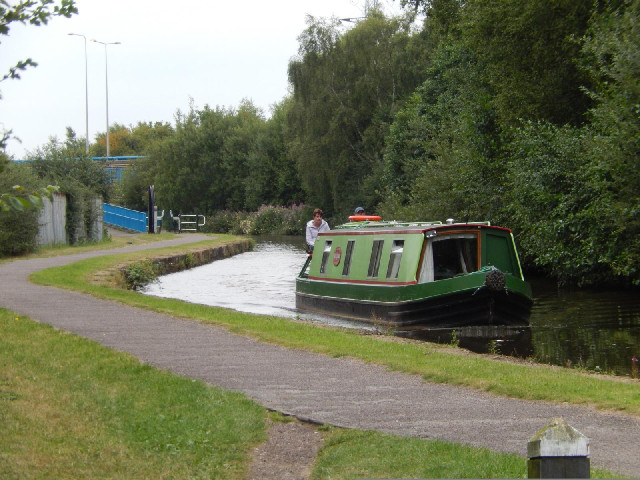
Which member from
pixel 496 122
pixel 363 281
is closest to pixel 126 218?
pixel 496 122

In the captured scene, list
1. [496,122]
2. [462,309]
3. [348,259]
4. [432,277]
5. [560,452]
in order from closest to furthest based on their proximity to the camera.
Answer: [560,452] < [462,309] < [432,277] < [348,259] < [496,122]

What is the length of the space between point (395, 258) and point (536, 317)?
3.21m

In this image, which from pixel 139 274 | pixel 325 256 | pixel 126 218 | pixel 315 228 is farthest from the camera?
pixel 126 218

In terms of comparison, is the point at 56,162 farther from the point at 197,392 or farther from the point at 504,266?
the point at 197,392

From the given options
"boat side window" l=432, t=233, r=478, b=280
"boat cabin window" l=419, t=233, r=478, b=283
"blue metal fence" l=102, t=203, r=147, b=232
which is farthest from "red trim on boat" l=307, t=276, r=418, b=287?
"blue metal fence" l=102, t=203, r=147, b=232

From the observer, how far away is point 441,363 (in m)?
8.93

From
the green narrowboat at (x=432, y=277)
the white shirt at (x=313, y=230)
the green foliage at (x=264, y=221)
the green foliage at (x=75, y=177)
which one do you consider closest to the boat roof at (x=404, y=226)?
the green narrowboat at (x=432, y=277)

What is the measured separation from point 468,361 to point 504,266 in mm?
7031

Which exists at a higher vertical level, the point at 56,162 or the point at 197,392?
the point at 56,162

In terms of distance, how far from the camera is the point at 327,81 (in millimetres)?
49094

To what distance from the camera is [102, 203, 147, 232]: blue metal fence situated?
44562 millimetres

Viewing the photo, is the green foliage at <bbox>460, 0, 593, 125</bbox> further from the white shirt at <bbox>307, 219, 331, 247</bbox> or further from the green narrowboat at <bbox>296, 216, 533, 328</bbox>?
the green narrowboat at <bbox>296, 216, 533, 328</bbox>

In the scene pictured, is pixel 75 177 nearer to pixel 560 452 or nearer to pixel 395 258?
pixel 395 258

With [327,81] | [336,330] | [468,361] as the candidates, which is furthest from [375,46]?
[468,361]
